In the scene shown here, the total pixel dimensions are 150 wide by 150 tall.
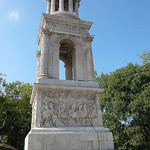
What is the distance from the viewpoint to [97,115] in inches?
402

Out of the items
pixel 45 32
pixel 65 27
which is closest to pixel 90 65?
pixel 65 27

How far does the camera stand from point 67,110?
388 inches

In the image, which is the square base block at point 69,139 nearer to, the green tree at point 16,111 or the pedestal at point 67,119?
the pedestal at point 67,119

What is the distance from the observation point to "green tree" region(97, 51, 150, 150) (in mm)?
17469

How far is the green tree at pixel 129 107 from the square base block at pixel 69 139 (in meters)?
9.40

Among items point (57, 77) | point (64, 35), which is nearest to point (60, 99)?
point (57, 77)

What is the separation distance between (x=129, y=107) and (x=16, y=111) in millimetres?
16465

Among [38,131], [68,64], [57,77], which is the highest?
[68,64]

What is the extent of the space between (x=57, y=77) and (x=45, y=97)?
178cm

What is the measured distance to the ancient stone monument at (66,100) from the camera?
8797 millimetres

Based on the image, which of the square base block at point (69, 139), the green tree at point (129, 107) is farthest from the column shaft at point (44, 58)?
the green tree at point (129, 107)

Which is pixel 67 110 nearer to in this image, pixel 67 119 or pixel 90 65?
pixel 67 119

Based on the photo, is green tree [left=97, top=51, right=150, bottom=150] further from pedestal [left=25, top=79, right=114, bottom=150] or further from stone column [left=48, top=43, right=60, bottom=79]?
stone column [left=48, top=43, right=60, bottom=79]

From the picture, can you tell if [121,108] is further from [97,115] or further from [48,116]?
[48,116]
